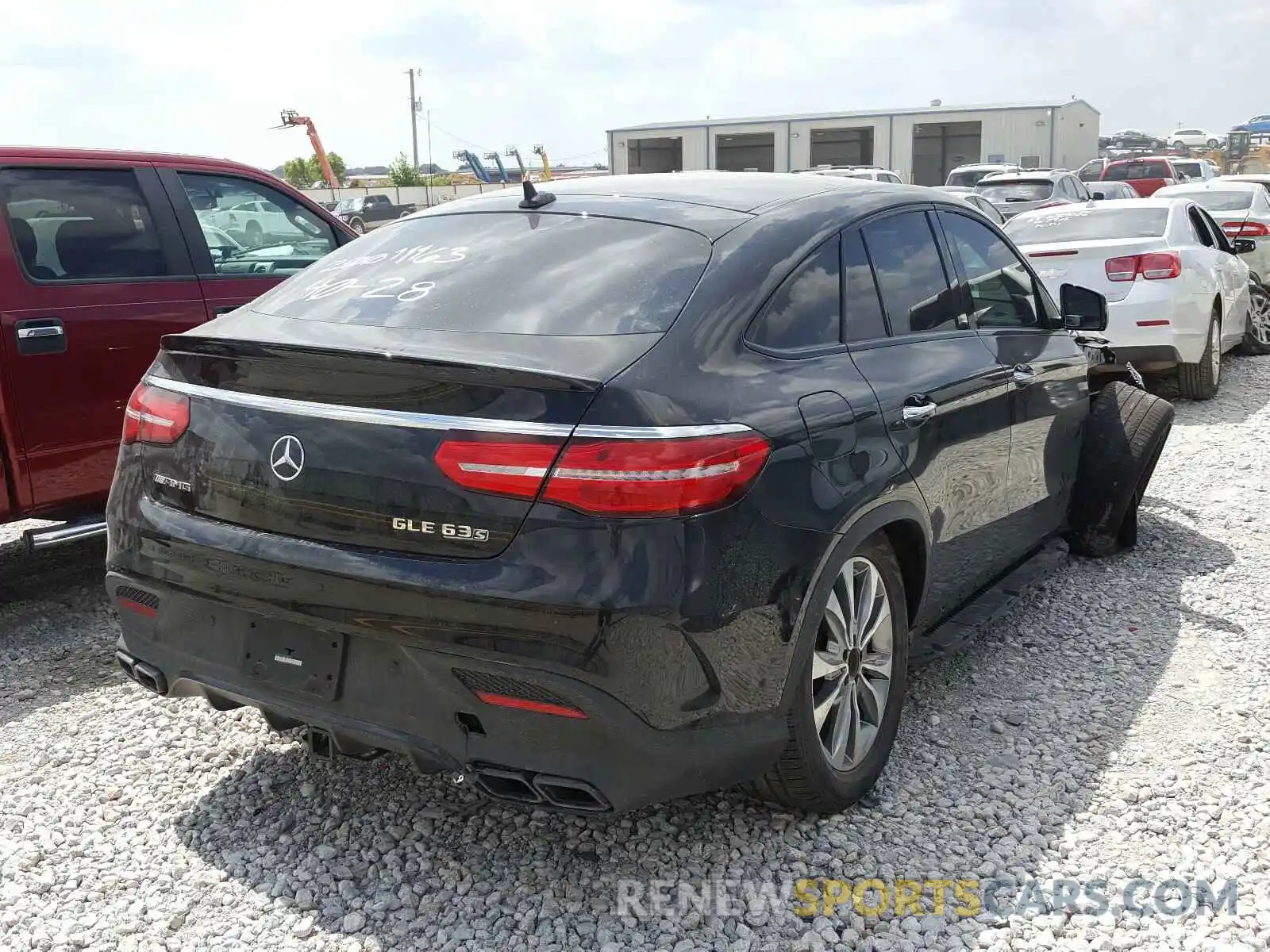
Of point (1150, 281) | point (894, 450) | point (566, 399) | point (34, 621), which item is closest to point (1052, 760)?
point (894, 450)

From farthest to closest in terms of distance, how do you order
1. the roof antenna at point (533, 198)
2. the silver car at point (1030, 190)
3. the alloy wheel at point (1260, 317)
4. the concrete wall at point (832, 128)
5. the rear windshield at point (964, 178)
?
the concrete wall at point (832, 128) → the rear windshield at point (964, 178) → the silver car at point (1030, 190) → the alloy wheel at point (1260, 317) → the roof antenna at point (533, 198)

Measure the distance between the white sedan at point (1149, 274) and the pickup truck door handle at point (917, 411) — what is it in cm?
571

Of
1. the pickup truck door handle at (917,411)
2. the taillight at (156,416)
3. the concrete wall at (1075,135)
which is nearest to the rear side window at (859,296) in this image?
the pickup truck door handle at (917,411)

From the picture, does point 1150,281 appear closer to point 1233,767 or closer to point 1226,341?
point 1226,341

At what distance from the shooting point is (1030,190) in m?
21.2

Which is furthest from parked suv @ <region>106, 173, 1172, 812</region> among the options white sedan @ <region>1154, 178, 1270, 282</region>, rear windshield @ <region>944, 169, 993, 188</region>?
rear windshield @ <region>944, 169, 993, 188</region>

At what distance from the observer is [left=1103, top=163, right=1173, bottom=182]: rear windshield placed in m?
29.0

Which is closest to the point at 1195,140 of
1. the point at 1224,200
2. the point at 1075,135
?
the point at 1075,135

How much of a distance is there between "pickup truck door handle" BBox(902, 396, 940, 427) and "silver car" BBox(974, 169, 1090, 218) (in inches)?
715

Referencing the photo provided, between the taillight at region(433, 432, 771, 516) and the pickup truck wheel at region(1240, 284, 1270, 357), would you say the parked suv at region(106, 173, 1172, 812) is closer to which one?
the taillight at region(433, 432, 771, 516)

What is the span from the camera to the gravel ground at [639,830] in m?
2.81

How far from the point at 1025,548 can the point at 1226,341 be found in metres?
6.72

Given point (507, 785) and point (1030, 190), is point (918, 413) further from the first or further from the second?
point (1030, 190)

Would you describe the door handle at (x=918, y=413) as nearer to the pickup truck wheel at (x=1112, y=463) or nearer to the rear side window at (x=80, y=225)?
the pickup truck wheel at (x=1112, y=463)
